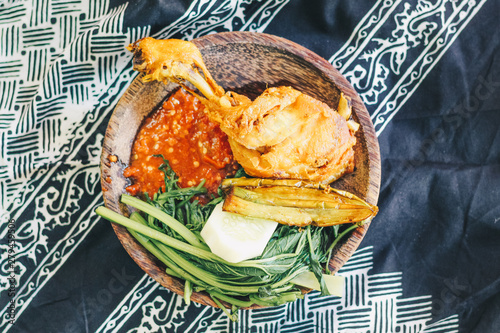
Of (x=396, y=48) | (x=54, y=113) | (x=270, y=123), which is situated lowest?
(x=54, y=113)

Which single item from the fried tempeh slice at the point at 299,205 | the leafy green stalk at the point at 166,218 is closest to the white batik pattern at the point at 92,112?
the leafy green stalk at the point at 166,218

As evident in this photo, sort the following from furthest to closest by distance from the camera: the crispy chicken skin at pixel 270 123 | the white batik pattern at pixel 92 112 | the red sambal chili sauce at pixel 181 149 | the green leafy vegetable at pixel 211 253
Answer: the white batik pattern at pixel 92 112
the red sambal chili sauce at pixel 181 149
the green leafy vegetable at pixel 211 253
the crispy chicken skin at pixel 270 123

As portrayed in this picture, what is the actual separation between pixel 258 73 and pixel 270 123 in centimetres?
50

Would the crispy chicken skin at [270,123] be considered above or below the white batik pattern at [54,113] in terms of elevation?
above

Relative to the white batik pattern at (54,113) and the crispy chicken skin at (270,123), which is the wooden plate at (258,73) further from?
the white batik pattern at (54,113)

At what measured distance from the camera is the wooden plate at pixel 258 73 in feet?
7.40

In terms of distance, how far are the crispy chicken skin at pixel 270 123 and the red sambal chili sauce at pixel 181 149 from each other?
21 centimetres

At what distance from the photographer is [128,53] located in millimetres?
2592

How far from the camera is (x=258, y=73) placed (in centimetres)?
241

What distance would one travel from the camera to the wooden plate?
2256 millimetres

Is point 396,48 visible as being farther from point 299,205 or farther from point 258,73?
point 299,205

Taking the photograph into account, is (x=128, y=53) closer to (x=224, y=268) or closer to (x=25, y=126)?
(x=25, y=126)

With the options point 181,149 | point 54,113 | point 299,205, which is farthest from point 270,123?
point 54,113

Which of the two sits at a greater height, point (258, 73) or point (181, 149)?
point (258, 73)
